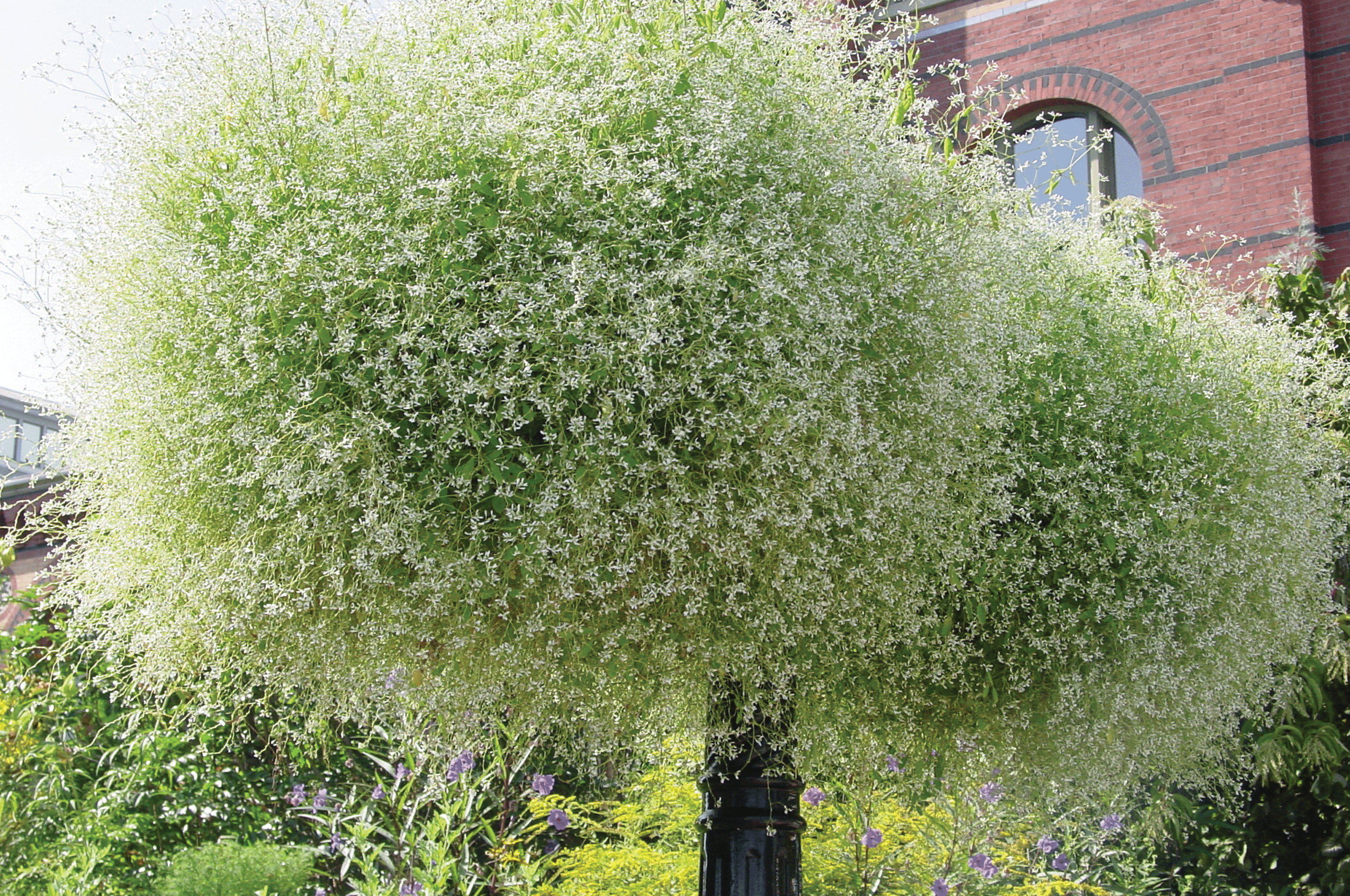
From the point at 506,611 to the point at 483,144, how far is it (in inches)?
29.3

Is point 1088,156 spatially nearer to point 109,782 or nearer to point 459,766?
point 459,766

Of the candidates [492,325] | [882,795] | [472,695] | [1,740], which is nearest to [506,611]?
[472,695]

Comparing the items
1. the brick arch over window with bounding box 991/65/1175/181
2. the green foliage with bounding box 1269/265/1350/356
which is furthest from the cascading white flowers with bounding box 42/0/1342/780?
the brick arch over window with bounding box 991/65/1175/181

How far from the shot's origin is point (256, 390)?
1.62m

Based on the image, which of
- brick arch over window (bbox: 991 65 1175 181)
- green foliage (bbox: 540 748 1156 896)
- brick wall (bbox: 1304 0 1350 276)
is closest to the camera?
green foliage (bbox: 540 748 1156 896)

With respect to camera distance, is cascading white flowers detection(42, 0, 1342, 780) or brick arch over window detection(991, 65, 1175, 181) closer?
cascading white flowers detection(42, 0, 1342, 780)

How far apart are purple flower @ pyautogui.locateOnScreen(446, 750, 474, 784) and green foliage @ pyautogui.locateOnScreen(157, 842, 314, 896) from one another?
0.80 metres

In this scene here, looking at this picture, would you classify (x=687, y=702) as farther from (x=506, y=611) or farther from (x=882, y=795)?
(x=882, y=795)

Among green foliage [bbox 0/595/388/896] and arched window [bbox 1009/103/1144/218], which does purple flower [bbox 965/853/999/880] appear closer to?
green foliage [bbox 0/595/388/896]

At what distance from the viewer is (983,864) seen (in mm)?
3445

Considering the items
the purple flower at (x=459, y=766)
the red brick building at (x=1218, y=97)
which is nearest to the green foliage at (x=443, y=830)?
the purple flower at (x=459, y=766)

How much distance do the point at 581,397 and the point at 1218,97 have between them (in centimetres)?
698

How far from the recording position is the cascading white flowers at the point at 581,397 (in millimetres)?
1548

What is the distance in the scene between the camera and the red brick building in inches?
260
